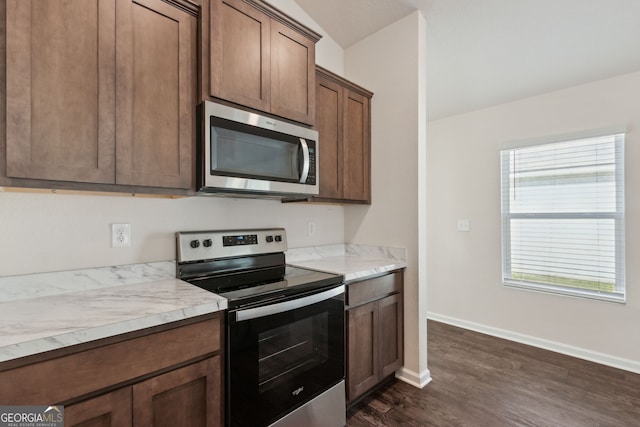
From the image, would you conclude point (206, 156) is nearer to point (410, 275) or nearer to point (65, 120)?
point (65, 120)

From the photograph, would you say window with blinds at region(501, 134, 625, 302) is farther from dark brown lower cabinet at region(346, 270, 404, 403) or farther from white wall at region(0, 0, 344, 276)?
white wall at region(0, 0, 344, 276)

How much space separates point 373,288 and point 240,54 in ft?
5.32

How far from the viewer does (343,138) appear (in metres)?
2.33

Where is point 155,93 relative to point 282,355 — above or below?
above

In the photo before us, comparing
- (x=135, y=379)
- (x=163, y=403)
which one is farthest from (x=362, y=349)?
(x=135, y=379)

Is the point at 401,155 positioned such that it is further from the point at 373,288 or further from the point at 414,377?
the point at 414,377

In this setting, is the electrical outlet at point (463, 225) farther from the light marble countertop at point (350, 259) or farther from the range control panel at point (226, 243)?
the range control panel at point (226, 243)

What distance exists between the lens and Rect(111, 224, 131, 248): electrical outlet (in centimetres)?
152

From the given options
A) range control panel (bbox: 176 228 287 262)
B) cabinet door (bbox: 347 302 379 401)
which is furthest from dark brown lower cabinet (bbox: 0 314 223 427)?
cabinet door (bbox: 347 302 379 401)

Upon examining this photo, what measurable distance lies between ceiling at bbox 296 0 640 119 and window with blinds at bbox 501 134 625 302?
642mm

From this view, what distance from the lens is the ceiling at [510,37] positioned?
202 centimetres

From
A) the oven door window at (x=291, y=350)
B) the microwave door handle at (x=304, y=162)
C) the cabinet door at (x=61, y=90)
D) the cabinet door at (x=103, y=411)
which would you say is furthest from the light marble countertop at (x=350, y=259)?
the cabinet door at (x=61, y=90)

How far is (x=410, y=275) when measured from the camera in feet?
7.48

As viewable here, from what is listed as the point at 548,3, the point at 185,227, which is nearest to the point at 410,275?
the point at 185,227
